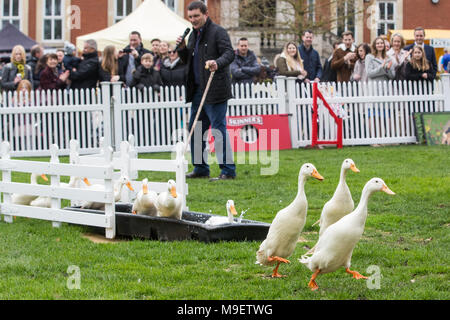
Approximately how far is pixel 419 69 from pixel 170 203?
10.5 metres

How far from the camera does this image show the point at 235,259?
6699 mm

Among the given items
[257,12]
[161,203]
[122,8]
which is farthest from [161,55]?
[122,8]

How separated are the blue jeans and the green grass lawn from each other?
107 centimetres

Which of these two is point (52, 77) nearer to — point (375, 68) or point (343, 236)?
point (375, 68)

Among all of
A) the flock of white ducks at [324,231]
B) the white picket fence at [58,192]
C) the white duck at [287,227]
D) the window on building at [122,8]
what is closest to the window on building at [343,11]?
the window on building at [122,8]

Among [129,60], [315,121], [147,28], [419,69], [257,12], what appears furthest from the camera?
[257,12]

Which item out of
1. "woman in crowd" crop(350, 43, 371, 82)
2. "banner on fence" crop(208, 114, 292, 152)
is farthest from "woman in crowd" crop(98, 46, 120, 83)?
"woman in crowd" crop(350, 43, 371, 82)

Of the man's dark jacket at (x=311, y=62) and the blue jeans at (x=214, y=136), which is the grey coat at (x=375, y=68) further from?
the blue jeans at (x=214, y=136)

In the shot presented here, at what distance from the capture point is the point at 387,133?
659 inches

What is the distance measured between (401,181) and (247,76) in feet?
22.5

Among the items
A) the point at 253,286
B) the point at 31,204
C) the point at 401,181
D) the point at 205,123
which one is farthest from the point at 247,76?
the point at 253,286

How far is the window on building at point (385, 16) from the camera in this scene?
137 feet
